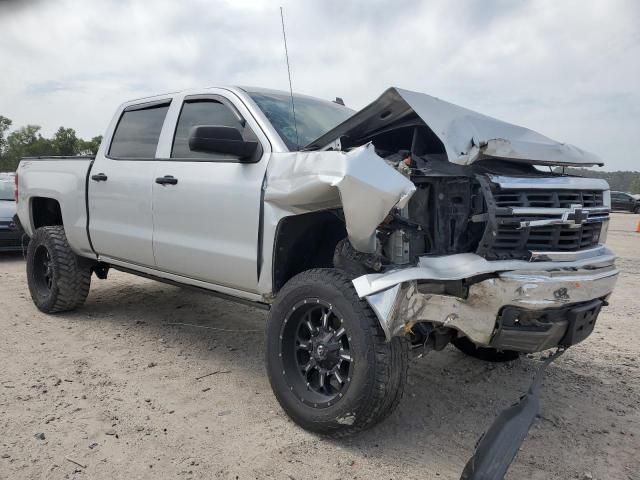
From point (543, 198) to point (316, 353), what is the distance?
1.47 meters

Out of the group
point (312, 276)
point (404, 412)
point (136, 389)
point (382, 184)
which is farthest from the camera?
point (136, 389)

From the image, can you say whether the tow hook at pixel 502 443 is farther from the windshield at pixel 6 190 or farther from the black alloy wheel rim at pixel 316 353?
the windshield at pixel 6 190

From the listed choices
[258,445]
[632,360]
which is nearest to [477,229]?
[258,445]

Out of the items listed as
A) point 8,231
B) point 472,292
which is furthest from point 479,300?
point 8,231

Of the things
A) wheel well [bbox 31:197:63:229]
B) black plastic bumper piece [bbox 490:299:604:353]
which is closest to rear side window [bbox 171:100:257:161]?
black plastic bumper piece [bbox 490:299:604:353]

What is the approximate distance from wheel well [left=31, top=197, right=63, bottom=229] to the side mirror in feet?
10.5

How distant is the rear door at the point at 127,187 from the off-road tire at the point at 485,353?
2540 millimetres

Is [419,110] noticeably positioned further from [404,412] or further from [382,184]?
[404,412]

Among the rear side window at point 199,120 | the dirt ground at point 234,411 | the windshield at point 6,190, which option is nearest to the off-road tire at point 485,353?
Result: the dirt ground at point 234,411

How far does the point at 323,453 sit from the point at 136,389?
146cm

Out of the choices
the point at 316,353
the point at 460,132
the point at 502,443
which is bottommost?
the point at 502,443

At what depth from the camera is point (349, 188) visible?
8.59ft

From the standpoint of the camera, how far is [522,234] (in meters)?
2.64

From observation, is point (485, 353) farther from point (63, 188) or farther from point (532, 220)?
point (63, 188)
